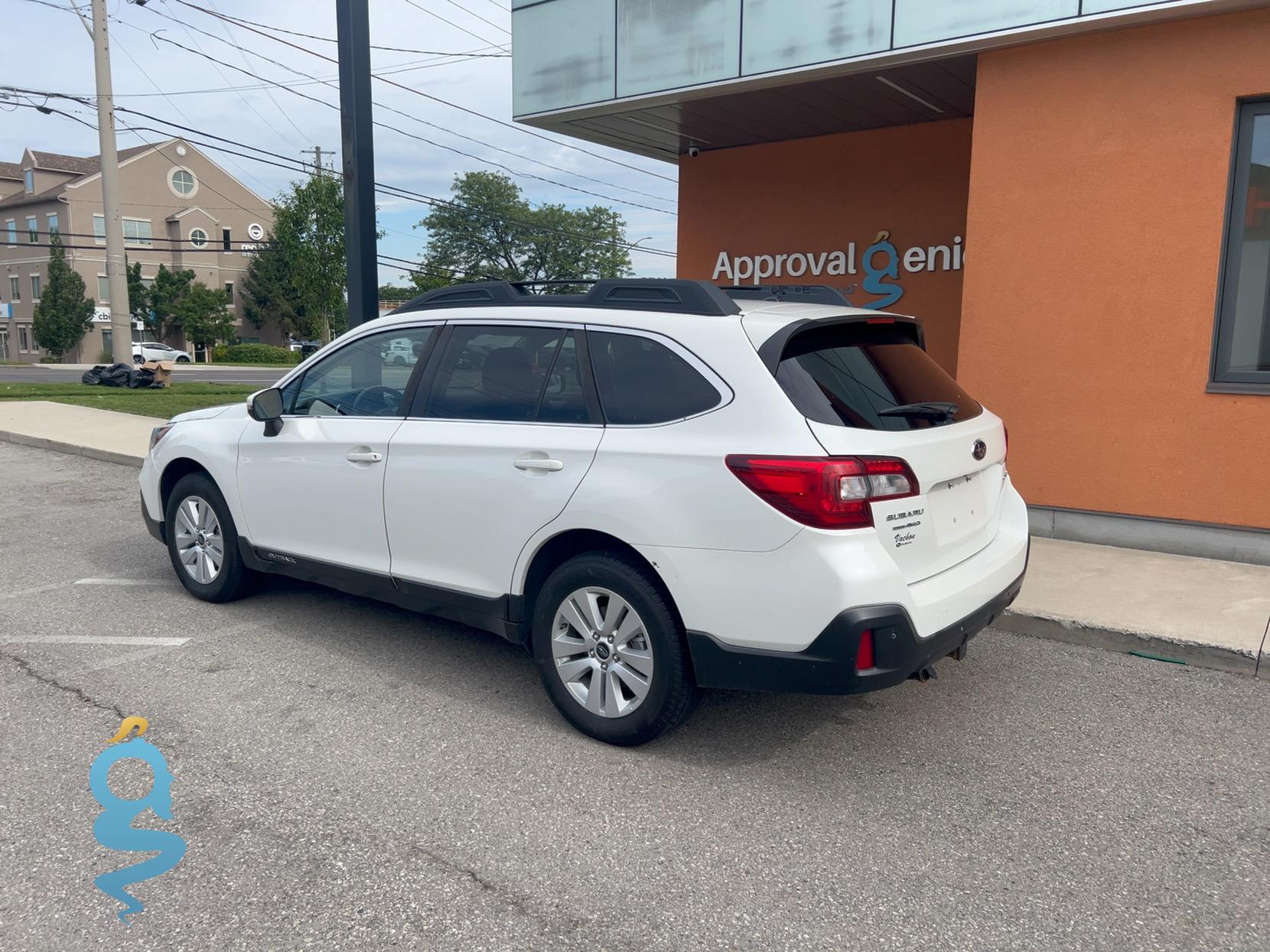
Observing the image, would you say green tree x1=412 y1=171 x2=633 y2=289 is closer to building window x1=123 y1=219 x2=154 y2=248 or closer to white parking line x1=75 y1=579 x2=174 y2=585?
building window x1=123 y1=219 x2=154 y2=248

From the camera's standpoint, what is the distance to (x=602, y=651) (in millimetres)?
3838

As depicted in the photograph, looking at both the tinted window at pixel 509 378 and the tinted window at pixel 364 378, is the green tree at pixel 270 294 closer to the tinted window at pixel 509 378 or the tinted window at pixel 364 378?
the tinted window at pixel 364 378

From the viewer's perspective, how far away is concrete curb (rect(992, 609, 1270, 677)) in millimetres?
4801

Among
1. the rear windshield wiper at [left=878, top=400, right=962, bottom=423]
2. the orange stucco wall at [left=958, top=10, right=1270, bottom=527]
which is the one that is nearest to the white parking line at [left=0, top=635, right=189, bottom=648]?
the rear windshield wiper at [left=878, top=400, right=962, bottom=423]

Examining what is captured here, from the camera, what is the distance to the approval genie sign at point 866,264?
1027 centimetres

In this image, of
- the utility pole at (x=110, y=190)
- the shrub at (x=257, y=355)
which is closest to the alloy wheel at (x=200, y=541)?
the utility pole at (x=110, y=190)

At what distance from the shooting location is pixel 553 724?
4.11m

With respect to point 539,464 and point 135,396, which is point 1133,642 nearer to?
point 539,464

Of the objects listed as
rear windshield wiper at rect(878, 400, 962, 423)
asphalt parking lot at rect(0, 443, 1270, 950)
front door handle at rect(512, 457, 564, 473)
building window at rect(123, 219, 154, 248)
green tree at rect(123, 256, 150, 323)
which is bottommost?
asphalt parking lot at rect(0, 443, 1270, 950)

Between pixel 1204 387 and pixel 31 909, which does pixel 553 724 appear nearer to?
pixel 31 909

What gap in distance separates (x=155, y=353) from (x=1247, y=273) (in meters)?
57.2

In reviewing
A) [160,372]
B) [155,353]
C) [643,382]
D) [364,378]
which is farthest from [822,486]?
[155,353]

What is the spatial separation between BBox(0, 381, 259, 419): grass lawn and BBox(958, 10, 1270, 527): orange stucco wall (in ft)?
43.7

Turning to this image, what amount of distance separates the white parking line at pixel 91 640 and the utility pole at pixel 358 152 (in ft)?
12.9
